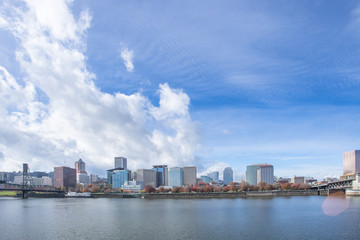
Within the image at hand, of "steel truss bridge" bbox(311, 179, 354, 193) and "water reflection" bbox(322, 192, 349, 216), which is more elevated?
"water reflection" bbox(322, 192, 349, 216)

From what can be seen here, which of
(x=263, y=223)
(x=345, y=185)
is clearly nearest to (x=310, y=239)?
(x=263, y=223)

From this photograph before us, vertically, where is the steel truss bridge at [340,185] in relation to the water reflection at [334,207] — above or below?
below

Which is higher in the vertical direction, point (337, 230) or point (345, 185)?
point (337, 230)

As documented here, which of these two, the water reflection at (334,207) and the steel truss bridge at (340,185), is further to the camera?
the steel truss bridge at (340,185)

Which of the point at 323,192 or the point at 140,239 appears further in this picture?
the point at 323,192

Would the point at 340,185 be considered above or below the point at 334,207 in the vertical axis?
below

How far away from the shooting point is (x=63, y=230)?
1690 inches

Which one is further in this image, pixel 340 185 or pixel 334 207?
pixel 340 185

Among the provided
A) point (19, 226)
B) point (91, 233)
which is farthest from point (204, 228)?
point (19, 226)

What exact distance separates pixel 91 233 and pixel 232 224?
2127cm

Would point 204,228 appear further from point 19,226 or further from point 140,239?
point 19,226

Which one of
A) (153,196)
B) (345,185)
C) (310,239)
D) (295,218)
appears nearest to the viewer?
(310,239)

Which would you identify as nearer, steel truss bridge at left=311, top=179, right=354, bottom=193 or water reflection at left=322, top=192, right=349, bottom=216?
water reflection at left=322, top=192, right=349, bottom=216

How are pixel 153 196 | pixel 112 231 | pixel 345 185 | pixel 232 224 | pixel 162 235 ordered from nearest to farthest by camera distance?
pixel 162 235 → pixel 112 231 → pixel 232 224 → pixel 345 185 → pixel 153 196
